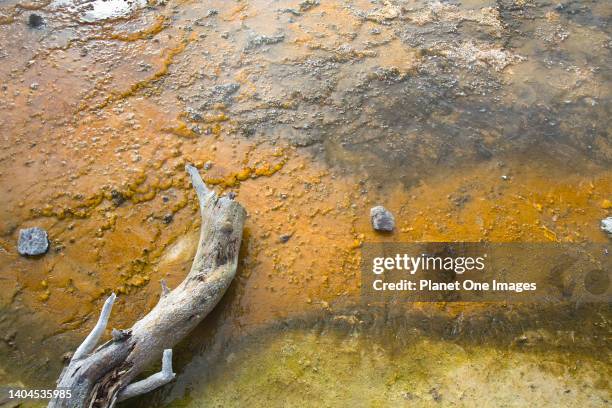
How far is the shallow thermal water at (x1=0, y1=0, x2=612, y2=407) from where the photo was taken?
8.69 ft

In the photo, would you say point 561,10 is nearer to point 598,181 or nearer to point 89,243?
point 598,181

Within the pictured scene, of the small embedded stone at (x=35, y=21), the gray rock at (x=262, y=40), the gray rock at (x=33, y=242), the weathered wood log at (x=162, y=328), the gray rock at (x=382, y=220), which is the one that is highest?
the small embedded stone at (x=35, y=21)

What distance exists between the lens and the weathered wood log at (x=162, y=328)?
7.73ft

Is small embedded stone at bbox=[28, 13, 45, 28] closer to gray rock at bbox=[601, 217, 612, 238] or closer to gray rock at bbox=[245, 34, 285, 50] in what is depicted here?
gray rock at bbox=[245, 34, 285, 50]

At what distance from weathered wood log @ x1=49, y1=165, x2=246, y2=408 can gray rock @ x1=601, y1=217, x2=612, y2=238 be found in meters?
2.32

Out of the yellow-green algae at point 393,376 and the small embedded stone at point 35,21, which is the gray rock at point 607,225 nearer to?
the yellow-green algae at point 393,376

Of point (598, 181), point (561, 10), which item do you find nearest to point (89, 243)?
point (598, 181)

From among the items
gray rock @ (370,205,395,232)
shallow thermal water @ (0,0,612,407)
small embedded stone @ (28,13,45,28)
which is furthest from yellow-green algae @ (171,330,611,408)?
small embedded stone @ (28,13,45,28)

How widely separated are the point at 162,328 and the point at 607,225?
9.23 ft

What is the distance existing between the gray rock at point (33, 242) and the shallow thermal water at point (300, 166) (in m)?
0.07

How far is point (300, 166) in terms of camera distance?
3.42m

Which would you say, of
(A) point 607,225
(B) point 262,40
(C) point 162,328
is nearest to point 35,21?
(B) point 262,40

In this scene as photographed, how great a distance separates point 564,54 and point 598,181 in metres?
1.39

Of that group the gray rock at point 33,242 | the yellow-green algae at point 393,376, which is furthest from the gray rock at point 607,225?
the gray rock at point 33,242
